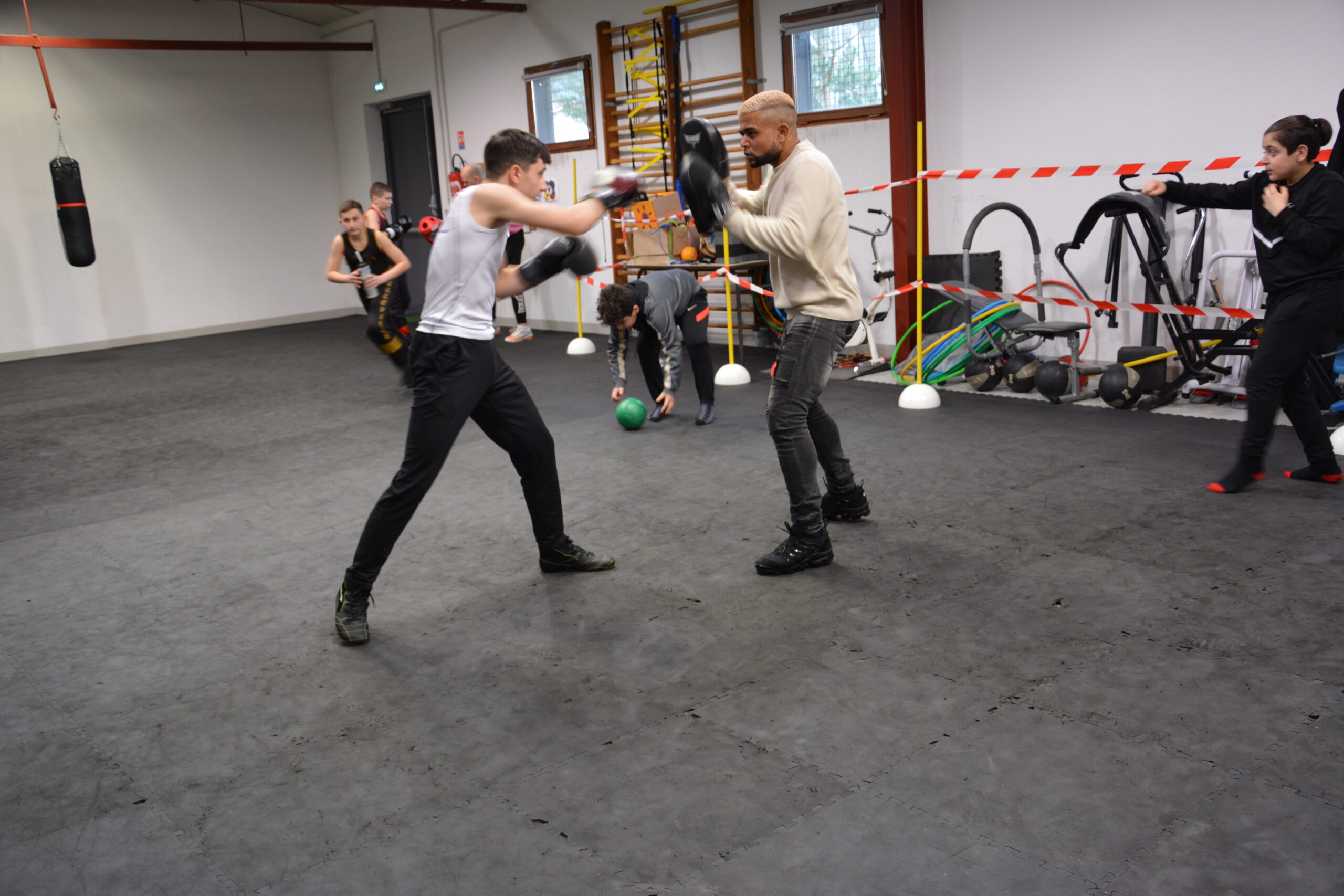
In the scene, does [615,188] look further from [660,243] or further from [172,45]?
[172,45]

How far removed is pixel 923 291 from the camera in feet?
25.7

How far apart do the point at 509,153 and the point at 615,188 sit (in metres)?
0.37

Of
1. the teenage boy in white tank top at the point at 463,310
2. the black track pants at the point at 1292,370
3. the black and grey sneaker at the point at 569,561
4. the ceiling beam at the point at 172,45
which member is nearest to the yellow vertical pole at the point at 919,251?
the black track pants at the point at 1292,370

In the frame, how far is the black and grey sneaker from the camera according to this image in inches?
154

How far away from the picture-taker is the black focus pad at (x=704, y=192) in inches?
133

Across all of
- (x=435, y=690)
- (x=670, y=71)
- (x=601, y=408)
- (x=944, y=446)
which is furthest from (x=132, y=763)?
(x=670, y=71)

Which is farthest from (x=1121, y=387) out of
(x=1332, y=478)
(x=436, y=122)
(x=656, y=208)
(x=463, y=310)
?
(x=436, y=122)

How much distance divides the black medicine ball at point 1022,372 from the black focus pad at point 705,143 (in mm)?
3647

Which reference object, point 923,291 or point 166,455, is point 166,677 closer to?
point 166,455

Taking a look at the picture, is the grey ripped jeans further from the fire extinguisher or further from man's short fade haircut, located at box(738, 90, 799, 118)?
the fire extinguisher

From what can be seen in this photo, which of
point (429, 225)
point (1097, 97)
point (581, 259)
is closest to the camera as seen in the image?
point (581, 259)

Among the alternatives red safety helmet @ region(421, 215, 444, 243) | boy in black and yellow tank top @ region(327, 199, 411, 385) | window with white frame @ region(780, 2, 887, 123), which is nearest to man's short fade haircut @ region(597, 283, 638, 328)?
boy in black and yellow tank top @ region(327, 199, 411, 385)

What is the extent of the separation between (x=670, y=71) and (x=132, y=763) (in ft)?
26.7

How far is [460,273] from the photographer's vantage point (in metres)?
3.29
